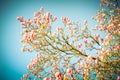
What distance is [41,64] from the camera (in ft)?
17.8

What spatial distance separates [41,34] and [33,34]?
0.69 feet

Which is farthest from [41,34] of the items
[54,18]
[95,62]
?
[95,62]

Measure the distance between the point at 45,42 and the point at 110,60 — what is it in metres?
1.62

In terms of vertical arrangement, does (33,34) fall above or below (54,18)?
below

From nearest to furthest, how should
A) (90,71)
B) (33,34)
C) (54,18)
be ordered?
(90,71) → (33,34) → (54,18)

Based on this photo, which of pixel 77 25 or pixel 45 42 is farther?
pixel 77 25

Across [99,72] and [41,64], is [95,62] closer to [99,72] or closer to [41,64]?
[99,72]

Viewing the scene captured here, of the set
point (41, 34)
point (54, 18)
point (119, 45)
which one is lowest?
point (119, 45)

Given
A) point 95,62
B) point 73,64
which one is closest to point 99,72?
point 95,62

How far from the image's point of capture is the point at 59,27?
550cm

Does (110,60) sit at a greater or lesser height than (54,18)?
lesser

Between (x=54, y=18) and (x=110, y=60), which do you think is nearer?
(x=110, y=60)

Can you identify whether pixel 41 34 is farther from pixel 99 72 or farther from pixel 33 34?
pixel 99 72

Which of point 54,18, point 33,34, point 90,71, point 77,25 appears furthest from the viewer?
point 77,25
